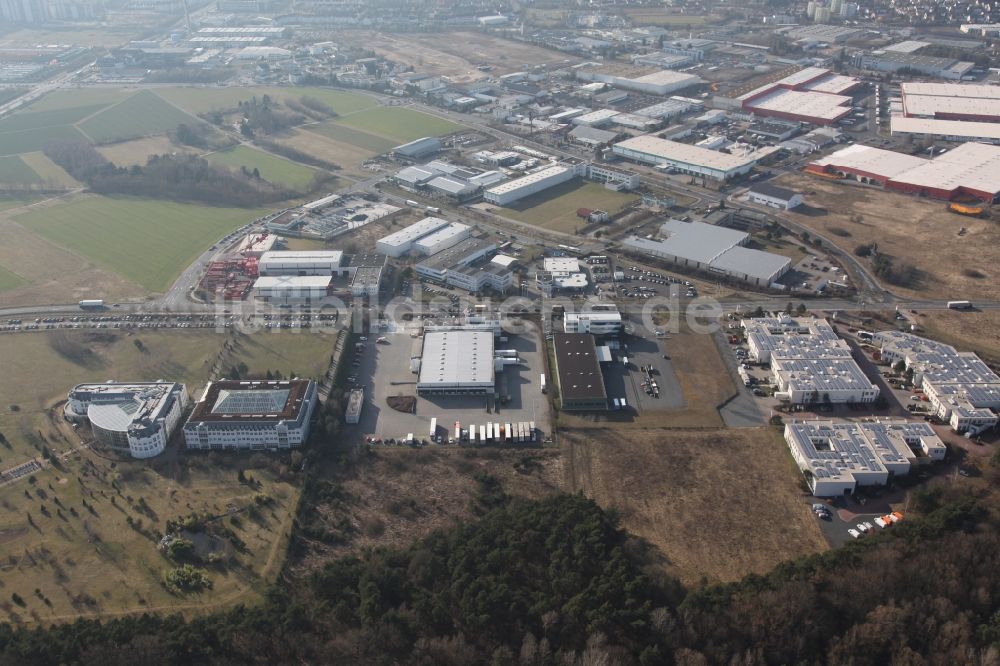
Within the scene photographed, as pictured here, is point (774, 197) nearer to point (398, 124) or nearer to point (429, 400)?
point (429, 400)

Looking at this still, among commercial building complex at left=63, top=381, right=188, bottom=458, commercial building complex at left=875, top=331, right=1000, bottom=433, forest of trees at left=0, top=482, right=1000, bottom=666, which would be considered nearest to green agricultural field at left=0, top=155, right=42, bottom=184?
commercial building complex at left=63, top=381, right=188, bottom=458

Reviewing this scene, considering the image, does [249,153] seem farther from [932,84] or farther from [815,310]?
[932,84]

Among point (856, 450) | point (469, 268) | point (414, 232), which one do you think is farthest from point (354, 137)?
point (856, 450)

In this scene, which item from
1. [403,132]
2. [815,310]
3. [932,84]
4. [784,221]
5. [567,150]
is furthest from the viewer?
[932,84]

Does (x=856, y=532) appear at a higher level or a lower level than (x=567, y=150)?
lower

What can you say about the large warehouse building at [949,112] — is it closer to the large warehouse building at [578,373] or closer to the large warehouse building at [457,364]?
the large warehouse building at [578,373]

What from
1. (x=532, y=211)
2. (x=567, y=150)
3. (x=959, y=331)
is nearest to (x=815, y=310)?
(x=959, y=331)
